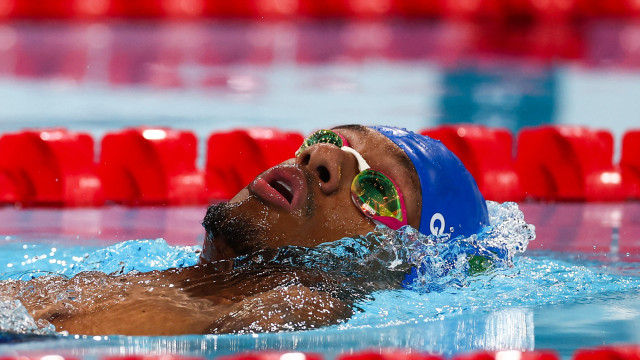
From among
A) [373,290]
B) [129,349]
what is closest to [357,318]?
[373,290]

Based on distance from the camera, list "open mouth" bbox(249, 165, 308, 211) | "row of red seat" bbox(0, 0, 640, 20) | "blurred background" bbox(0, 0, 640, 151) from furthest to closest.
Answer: "row of red seat" bbox(0, 0, 640, 20)
"blurred background" bbox(0, 0, 640, 151)
"open mouth" bbox(249, 165, 308, 211)

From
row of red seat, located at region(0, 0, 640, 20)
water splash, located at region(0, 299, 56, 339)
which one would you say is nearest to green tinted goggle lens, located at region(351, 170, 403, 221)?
water splash, located at region(0, 299, 56, 339)

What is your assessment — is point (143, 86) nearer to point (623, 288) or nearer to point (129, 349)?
point (623, 288)

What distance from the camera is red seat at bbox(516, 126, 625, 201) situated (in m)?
5.41

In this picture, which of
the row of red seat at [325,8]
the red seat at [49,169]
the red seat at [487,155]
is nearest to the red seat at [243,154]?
the red seat at [49,169]

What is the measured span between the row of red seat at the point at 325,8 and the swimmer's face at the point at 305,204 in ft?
34.9

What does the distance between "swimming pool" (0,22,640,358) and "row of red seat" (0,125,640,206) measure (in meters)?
0.16

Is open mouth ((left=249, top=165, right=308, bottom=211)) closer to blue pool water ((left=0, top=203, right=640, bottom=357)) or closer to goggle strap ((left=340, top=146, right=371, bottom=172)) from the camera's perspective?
goggle strap ((left=340, top=146, right=371, bottom=172))

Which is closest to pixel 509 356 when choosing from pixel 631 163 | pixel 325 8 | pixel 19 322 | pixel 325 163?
pixel 325 163

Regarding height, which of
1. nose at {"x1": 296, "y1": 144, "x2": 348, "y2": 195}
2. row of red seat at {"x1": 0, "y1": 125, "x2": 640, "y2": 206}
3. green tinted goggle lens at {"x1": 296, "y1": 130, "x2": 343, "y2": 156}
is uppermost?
row of red seat at {"x1": 0, "y1": 125, "x2": 640, "y2": 206}

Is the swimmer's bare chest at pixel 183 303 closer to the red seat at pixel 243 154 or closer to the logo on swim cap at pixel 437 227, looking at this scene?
the logo on swim cap at pixel 437 227

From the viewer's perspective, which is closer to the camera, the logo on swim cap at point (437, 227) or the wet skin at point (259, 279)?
the wet skin at point (259, 279)

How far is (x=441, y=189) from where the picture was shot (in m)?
2.71

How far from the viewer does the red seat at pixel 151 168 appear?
520 centimetres
